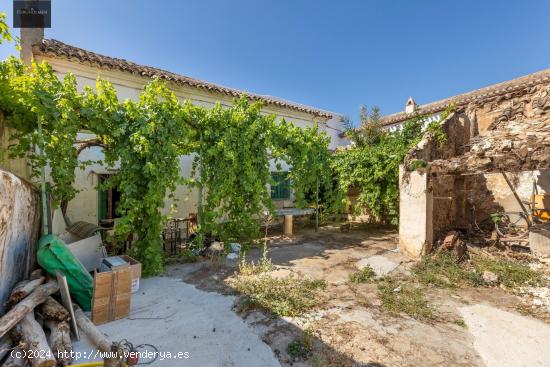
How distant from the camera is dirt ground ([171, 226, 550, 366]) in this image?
2.93 meters

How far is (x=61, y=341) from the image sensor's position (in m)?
2.82

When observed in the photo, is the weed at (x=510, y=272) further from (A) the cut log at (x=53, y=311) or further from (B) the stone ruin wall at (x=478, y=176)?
(A) the cut log at (x=53, y=311)

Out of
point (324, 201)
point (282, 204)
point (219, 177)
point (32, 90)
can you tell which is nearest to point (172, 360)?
point (219, 177)

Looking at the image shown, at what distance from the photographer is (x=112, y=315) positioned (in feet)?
11.9

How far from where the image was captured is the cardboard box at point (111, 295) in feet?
11.7

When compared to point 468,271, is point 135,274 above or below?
above

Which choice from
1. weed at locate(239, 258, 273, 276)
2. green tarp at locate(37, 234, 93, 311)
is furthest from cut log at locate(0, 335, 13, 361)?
weed at locate(239, 258, 273, 276)

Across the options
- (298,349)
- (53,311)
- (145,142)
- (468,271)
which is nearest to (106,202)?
(145,142)

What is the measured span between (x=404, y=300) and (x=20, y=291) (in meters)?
5.49

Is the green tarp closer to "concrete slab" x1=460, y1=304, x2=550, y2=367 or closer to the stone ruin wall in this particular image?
"concrete slab" x1=460, y1=304, x2=550, y2=367

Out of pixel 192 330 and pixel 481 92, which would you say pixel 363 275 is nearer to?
pixel 192 330

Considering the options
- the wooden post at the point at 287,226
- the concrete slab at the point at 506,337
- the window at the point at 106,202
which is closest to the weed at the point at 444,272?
the concrete slab at the point at 506,337

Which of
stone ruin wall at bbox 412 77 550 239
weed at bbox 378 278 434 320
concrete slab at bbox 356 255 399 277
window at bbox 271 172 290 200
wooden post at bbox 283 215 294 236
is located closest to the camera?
weed at bbox 378 278 434 320

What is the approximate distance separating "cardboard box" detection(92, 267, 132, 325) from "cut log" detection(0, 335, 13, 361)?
910 millimetres
